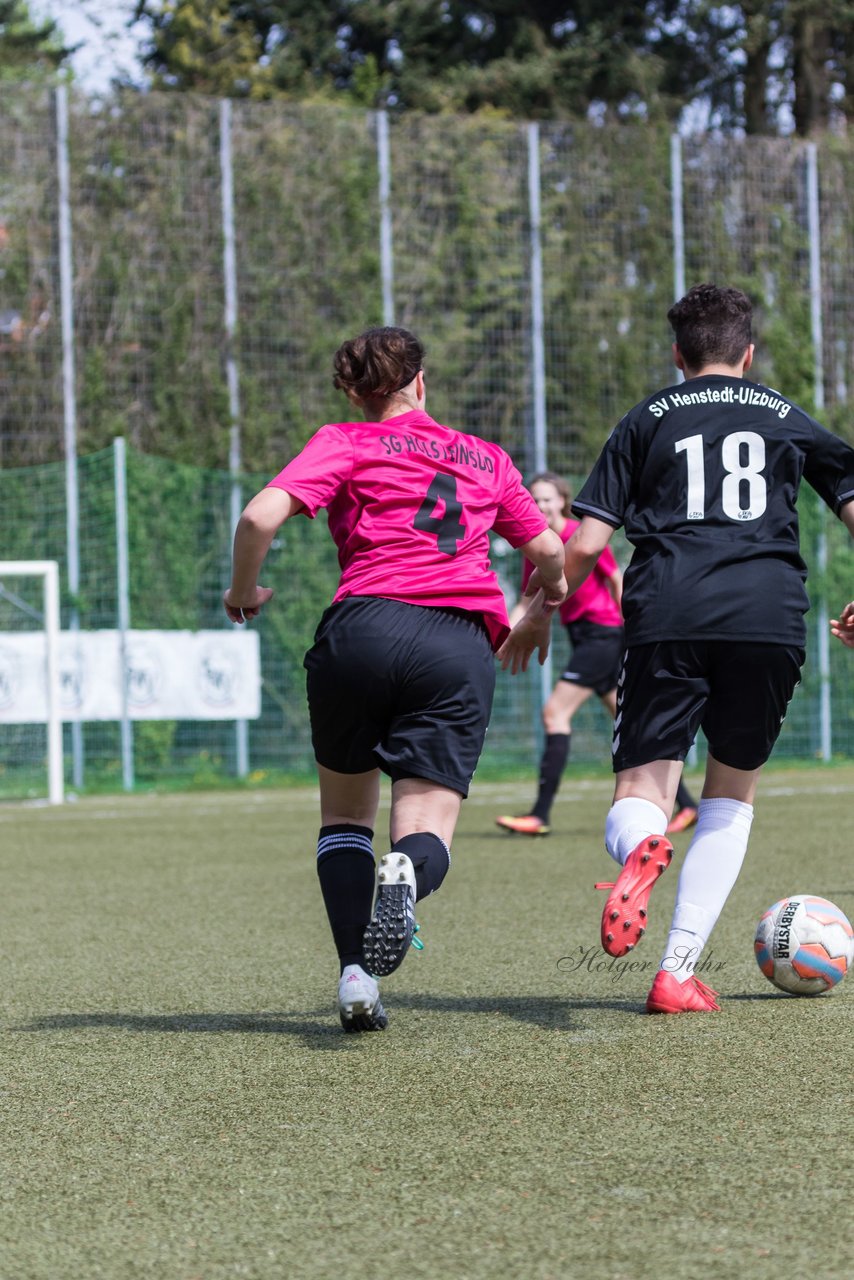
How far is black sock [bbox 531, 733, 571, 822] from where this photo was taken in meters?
10.4

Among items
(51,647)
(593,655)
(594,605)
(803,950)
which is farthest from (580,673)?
(803,950)

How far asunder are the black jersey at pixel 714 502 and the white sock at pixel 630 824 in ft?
1.37

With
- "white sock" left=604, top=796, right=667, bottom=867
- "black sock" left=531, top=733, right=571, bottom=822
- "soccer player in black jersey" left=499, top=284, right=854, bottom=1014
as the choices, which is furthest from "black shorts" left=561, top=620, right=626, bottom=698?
"white sock" left=604, top=796, right=667, bottom=867

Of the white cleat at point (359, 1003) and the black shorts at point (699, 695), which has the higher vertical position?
the black shorts at point (699, 695)

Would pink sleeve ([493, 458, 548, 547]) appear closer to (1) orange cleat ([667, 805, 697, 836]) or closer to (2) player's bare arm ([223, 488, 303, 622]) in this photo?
(2) player's bare arm ([223, 488, 303, 622])

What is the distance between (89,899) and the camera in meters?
7.69

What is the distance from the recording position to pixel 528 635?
15.6ft

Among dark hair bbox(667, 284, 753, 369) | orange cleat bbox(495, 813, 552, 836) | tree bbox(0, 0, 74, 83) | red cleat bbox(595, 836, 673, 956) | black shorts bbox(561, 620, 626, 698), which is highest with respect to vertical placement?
tree bbox(0, 0, 74, 83)

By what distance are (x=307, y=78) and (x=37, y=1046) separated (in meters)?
24.3

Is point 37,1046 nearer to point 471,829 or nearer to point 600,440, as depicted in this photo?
point 471,829

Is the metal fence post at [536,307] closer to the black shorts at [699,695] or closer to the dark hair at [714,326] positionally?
the dark hair at [714,326]

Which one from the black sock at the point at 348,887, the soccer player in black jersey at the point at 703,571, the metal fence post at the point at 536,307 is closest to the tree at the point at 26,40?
the metal fence post at the point at 536,307

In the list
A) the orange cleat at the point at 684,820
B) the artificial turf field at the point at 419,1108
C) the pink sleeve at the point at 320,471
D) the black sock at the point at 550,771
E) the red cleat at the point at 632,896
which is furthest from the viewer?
the black sock at the point at 550,771

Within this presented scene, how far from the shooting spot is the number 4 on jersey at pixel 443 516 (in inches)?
169
